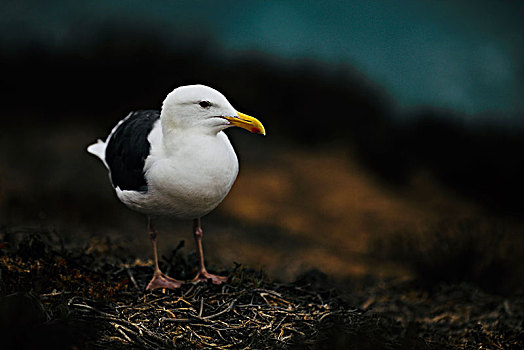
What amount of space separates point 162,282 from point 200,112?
3.21 feet

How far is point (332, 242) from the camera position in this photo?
657cm

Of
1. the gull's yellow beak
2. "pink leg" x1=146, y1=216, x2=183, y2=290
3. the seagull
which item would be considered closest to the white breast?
the seagull

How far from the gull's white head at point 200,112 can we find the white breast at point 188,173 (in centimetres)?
6

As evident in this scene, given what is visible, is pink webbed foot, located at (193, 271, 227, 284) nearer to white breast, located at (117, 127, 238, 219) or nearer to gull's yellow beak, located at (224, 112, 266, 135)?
white breast, located at (117, 127, 238, 219)

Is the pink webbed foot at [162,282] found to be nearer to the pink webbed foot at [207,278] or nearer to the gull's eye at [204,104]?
the pink webbed foot at [207,278]

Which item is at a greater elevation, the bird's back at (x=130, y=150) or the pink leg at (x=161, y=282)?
the bird's back at (x=130, y=150)

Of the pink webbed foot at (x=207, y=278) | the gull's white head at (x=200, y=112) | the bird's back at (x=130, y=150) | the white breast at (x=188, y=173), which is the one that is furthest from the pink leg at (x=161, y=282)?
the gull's white head at (x=200, y=112)

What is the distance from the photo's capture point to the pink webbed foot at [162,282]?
330 cm

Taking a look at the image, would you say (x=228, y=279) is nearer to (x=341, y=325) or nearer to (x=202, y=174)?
(x=202, y=174)

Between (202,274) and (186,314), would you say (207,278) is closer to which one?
(202,274)

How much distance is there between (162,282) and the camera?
334 cm

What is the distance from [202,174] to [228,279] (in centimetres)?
71

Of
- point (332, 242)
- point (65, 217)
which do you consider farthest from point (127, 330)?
point (332, 242)

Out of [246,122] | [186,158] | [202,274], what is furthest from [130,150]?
[202,274]
